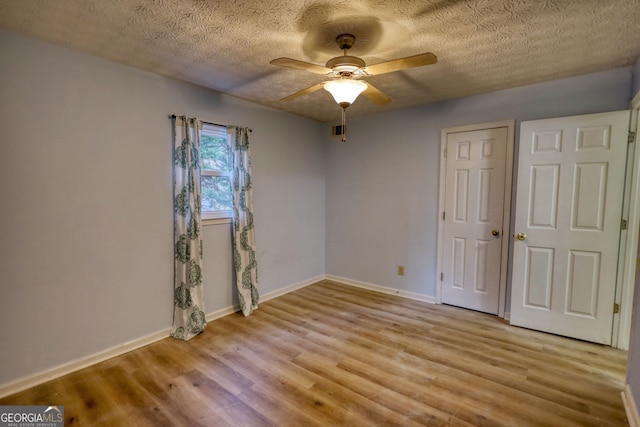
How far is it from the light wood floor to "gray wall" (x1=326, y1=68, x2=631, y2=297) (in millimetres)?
1037

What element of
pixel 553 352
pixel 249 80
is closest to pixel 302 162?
pixel 249 80

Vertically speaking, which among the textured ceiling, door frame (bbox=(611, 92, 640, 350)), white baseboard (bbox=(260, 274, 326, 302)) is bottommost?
white baseboard (bbox=(260, 274, 326, 302))

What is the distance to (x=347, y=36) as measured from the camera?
202 cm

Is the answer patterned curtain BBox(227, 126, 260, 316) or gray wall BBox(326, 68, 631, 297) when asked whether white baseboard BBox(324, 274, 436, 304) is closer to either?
gray wall BBox(326, 68, 631, 297)

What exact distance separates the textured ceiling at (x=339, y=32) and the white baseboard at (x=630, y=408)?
2.28 m

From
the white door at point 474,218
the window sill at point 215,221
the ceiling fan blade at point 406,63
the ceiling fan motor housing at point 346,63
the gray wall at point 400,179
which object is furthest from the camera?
the white door at point 474,218

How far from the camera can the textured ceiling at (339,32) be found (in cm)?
173

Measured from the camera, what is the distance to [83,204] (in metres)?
2.33

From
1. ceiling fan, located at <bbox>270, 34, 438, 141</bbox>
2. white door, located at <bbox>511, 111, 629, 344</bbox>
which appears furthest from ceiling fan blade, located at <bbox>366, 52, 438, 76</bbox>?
white door, located at <bbox>511, 111, 629, 344</bbox>

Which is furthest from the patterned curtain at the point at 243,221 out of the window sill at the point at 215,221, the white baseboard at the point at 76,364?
the white baseboard at the point at 76,364

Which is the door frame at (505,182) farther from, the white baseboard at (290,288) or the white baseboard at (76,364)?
the white baseboard at (76,364)

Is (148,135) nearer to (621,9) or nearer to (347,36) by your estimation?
(347,36)

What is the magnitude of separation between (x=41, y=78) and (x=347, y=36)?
7.00ft

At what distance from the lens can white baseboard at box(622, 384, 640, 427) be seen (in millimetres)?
1738
